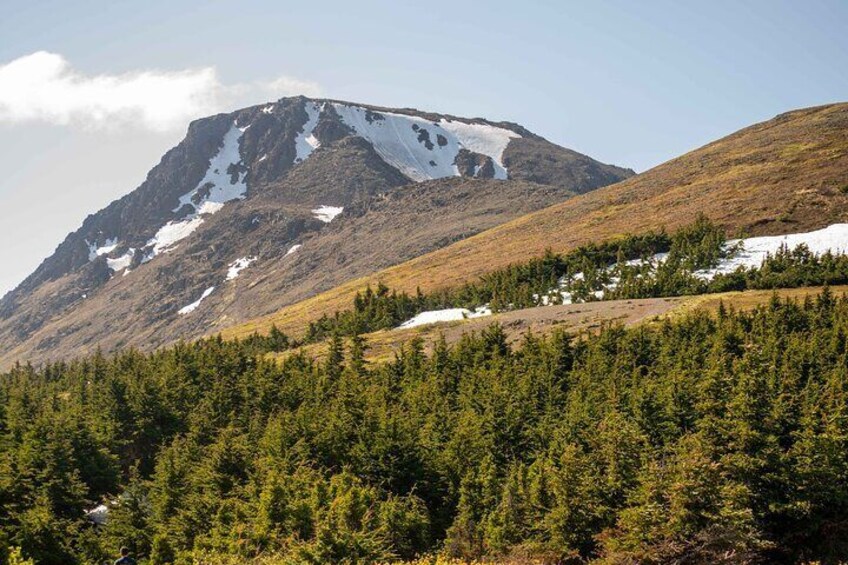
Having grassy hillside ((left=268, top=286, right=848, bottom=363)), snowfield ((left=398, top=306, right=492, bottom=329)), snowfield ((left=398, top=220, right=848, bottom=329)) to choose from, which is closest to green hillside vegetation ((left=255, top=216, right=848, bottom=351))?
snowfield ((left=398, top=220, right=848, bottom=329))

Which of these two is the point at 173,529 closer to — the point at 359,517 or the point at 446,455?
the point at 359,517

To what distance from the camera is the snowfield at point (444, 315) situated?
4611 inches

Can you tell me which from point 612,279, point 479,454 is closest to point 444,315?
point 612,279

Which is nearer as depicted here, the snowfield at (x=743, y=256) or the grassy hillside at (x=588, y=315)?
the grassy hillside at (x=588, y=315)

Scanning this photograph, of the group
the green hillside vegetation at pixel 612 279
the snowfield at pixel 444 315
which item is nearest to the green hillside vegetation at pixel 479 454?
the green hillside vegetation at pixel 612 279

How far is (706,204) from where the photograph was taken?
144750 mm

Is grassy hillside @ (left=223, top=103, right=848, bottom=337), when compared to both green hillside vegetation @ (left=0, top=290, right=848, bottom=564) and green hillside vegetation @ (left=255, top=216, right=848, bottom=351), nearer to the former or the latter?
green hillside vegetation @ (left=255, top=216, right=848, bottom=351)

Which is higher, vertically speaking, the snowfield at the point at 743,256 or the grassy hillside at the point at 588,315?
the snowfield at the point at 743,256

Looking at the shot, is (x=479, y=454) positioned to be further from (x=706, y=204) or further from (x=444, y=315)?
(x=706, y=204)

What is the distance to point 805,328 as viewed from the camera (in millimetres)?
65188

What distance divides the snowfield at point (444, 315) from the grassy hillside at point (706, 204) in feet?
86.9

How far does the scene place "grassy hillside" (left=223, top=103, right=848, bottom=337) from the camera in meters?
125

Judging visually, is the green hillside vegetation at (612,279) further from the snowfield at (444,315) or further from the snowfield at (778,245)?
the snowfield at (778,245)

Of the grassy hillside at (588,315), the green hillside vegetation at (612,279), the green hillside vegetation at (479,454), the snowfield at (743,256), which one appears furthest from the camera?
the snowfield at (743,256)
